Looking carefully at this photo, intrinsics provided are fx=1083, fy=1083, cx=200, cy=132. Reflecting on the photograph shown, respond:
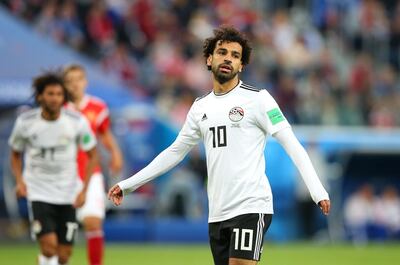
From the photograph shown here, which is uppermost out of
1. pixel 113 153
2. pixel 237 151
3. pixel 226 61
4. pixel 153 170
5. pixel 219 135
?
pixel 226 61

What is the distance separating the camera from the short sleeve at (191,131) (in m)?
8.91

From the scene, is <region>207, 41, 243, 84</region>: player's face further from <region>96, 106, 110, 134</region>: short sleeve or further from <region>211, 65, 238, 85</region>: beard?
<region>96, 106, 110, 134</region>: short sleeve

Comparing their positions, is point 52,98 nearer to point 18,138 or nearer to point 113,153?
point 18,138

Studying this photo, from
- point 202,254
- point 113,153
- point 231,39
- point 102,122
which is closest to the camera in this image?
point 231,39

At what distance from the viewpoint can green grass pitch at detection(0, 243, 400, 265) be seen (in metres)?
16.7

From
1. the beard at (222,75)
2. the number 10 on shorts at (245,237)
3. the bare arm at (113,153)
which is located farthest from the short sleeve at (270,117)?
the bare arm at (113,153)

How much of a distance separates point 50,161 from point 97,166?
4.09ft

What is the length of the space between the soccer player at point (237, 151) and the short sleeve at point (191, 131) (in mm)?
57

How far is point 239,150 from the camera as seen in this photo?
8617mm

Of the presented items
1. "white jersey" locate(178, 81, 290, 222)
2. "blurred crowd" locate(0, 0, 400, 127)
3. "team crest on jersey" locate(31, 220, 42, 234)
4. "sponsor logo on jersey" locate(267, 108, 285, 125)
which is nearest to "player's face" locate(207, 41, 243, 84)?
"white jersey" locate(178, 81, 290, 222)

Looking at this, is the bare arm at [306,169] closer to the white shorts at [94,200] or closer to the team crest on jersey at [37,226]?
the team crest on jersey at [37,226]

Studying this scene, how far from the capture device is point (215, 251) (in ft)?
28.5

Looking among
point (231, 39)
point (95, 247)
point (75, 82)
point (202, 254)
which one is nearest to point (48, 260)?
point (95, 247)

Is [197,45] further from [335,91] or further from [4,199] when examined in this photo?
[4,199]
